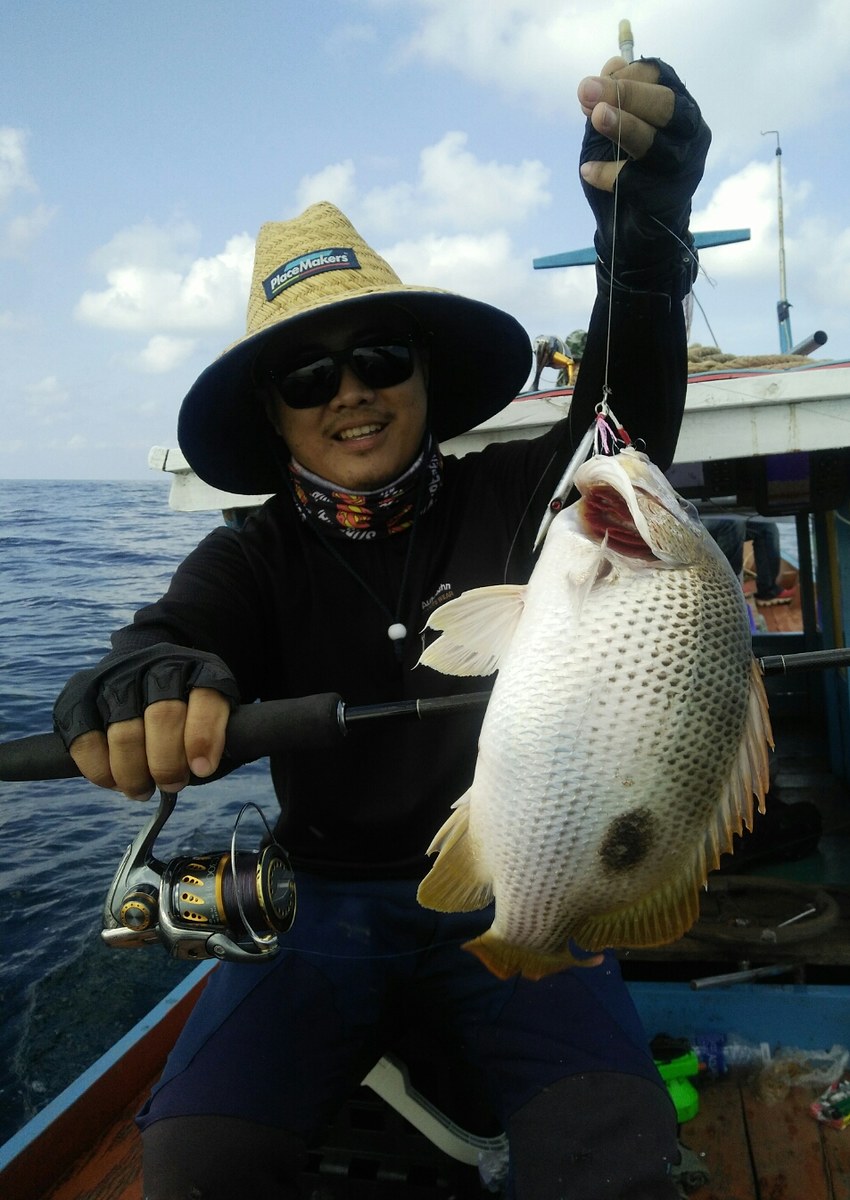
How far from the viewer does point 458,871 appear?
1.71 m

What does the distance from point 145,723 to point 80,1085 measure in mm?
2291

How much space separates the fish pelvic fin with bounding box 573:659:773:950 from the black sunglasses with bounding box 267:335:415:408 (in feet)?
4.34

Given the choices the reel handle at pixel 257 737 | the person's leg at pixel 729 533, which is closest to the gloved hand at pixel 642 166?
the reel handle at pixel 257 737

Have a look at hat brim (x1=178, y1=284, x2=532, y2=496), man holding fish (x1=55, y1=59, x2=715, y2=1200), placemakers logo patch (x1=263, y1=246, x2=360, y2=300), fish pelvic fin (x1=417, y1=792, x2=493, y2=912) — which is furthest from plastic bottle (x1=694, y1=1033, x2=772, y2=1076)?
placemakers logo patch (x1=263, y1=246, x2=360, y2=300)

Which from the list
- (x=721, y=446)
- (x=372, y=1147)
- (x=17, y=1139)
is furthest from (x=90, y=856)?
(x=721, y=446)

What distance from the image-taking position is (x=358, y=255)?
8.67 feet

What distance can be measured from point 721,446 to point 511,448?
3.80ft

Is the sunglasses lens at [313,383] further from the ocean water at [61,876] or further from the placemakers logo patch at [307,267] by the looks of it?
the ocean water at [61,876]

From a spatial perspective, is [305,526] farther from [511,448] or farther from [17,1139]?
[17,1139]

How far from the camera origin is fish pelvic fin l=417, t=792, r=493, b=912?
5.54 ft

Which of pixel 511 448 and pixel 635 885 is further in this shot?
pixel 511 448

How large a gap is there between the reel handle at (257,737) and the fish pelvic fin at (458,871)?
0.96 ft

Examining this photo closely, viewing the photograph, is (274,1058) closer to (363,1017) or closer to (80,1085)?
(363,1017)

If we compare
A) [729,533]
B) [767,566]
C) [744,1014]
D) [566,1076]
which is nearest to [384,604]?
[566,1076]
